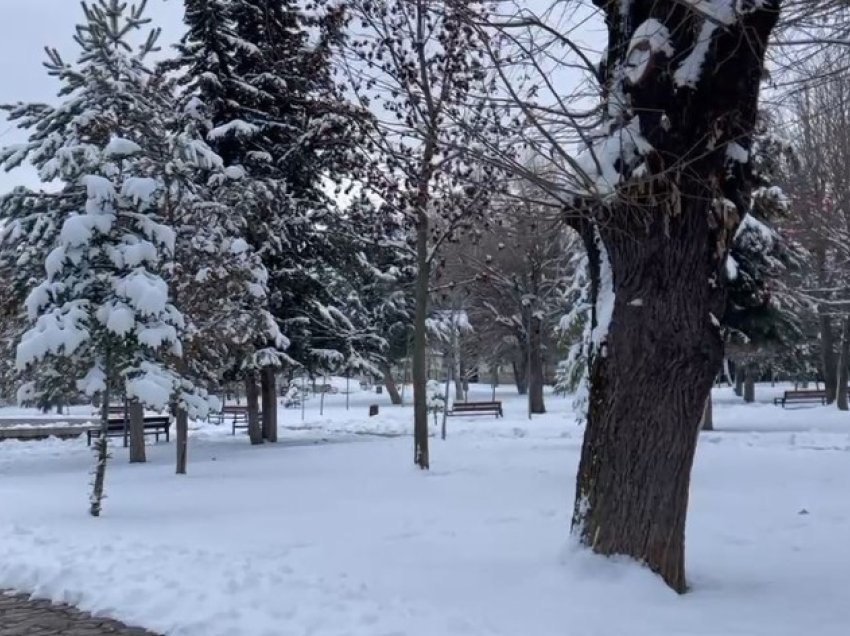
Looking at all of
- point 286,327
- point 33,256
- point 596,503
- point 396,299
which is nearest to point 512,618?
point 596,503

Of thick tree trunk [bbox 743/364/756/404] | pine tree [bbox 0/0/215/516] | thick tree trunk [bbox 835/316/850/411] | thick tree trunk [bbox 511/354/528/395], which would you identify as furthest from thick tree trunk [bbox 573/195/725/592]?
thick tree trunk [bbox 511/354/528/395]

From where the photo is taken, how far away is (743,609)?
16.7 feet

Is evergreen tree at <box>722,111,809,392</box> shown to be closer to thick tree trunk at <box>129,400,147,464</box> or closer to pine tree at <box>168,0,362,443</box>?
pine tree at <box>168,0,362,443</box>

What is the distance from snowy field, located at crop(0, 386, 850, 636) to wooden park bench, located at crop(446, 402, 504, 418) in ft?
45.7

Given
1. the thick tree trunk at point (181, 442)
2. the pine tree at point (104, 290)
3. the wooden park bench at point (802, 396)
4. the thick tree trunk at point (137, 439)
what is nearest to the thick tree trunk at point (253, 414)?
the thick tree trunk at point (137, 439)

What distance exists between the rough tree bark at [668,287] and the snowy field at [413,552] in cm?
45

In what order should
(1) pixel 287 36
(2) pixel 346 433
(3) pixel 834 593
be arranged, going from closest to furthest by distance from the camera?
(3) pixel 834 593 → (1) pixel 287 36 → (2) pixel 346 433

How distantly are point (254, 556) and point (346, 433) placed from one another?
1909cm

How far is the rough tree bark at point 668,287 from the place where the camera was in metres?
5.27

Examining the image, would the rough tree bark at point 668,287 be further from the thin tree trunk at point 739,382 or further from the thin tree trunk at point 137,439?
the thin tree trunk at point 739,382

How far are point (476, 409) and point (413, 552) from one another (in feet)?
74.7

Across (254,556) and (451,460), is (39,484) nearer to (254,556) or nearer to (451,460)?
(451,460)

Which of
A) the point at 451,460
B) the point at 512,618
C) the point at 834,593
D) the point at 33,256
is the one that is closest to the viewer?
the point at 512,618

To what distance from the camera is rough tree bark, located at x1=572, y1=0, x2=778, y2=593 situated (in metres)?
5.27
